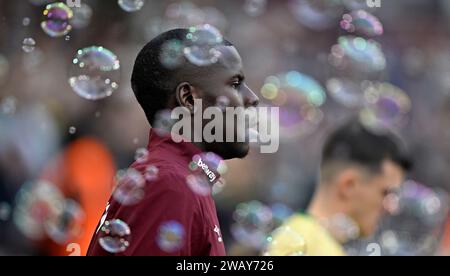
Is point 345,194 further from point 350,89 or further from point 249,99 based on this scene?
point 249,99

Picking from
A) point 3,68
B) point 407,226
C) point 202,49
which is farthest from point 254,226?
point 3,68

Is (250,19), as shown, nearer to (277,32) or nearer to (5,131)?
(277,32)

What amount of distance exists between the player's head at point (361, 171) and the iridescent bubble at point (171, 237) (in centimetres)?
115

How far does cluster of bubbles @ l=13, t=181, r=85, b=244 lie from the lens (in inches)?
140

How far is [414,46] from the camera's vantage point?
5902 mm

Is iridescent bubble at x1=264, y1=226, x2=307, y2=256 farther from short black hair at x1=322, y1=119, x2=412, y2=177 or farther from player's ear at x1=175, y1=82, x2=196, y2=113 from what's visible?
player's ear at x1=175, y1=82, x2=196, y2=113

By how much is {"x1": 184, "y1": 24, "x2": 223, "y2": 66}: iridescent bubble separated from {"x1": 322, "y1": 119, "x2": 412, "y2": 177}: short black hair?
78cm

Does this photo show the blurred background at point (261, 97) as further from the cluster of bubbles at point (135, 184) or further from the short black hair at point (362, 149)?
the cluster of bubbles at point (135, 184)

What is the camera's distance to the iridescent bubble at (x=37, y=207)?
3.75 m

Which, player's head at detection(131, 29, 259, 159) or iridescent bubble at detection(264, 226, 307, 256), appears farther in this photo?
iridescent bubble at detection(264, 226, 307, 256)

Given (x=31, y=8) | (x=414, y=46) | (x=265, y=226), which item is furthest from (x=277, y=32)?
(x=265, y=226)

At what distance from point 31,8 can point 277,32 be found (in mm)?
1503

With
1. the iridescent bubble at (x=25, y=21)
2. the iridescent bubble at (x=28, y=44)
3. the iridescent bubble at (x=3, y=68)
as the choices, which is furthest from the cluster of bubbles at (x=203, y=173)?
the iridescent bubble at (x=25, y=21)

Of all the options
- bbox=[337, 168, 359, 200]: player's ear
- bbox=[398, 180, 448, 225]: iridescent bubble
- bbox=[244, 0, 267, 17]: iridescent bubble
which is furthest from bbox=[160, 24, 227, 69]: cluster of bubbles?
bbox=[244, 0, 267, 17]: iridescent bubble
